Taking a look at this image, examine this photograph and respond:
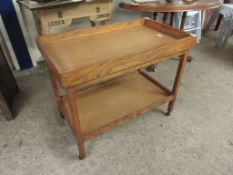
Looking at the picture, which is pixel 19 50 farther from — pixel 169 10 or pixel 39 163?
pixel 169 10

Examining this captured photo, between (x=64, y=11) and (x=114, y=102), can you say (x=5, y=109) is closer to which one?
(x=114, y=102)

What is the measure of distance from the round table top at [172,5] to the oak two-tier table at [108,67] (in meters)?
0.37

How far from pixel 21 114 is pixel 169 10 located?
60.7 inches

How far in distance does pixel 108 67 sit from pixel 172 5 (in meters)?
1.20

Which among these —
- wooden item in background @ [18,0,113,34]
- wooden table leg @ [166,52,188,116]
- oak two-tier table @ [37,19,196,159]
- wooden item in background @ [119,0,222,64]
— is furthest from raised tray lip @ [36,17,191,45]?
wooden item in background @ [18,0,113,34]

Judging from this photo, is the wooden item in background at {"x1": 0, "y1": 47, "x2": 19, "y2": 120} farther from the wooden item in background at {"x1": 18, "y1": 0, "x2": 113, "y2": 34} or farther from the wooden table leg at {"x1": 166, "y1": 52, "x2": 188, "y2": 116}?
the wooden table leg at {"x1": 166, "y1": 52, "x2": 188, "y2": 116}

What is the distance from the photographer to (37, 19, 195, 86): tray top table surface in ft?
Answer: 2.92

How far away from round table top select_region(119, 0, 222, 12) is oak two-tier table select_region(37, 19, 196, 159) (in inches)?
14.5

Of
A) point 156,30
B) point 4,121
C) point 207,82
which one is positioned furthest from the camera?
point 207,82

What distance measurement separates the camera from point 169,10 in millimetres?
1694

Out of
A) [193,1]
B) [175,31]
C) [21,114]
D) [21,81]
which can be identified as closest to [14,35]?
[21,81]

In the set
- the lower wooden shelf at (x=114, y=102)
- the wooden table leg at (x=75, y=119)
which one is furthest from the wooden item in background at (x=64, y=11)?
the wooden table leg at (x=75, y=119)

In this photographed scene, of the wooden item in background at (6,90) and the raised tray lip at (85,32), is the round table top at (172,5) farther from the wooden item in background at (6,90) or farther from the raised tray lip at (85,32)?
the wooden item in background at (6,90)

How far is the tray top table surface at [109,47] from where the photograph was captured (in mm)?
889
